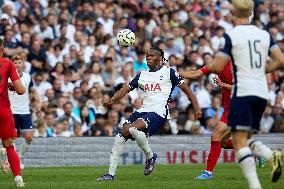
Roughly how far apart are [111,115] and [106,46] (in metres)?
3.20

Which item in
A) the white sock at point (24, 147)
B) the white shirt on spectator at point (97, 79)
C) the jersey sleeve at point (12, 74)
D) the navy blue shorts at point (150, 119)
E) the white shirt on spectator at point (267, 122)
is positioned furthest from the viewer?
→ the white shirt on spectator at point (267, 122)

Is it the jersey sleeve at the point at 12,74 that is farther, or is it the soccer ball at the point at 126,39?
the soccer ball at the point at 126,39

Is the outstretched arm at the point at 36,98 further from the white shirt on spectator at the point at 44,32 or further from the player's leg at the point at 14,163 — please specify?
the player's leg at the point at 14,163

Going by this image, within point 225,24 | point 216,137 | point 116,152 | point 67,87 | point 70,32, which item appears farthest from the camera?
point 225,24

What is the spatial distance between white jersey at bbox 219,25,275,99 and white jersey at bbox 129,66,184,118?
450cm

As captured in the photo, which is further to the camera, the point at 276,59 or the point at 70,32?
the point at 70,32

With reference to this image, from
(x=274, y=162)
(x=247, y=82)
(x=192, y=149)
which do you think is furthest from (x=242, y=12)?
(x=192, y=149)

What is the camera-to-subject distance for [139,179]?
16234 millimetres

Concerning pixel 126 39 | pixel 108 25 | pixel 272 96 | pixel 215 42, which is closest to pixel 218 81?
pixel 126 39

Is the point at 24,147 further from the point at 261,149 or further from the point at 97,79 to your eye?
the point at 261,149

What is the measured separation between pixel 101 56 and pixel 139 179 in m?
10.6

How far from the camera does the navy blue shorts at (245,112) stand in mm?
12102

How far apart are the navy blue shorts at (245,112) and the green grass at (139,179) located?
2095mm

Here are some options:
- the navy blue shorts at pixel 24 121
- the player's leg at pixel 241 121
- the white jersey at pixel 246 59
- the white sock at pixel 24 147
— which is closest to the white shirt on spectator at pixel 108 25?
the navy blue shorts at pixel 24 121
